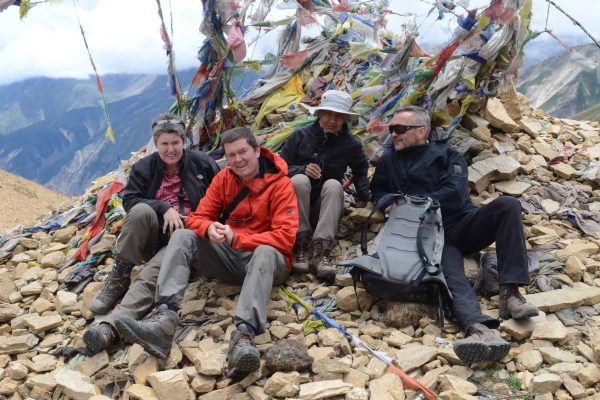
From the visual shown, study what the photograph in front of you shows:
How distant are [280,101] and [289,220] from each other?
171 inches

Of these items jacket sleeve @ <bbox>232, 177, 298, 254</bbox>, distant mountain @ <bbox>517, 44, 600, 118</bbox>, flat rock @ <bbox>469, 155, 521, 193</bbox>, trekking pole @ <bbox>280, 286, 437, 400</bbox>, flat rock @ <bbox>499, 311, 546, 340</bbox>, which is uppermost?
jacket sleeve @ <bbox>232, 177, 298, 254</bbox>

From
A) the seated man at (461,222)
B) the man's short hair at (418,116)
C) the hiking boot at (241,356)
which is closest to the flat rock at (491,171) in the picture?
the seated man at (461,222)

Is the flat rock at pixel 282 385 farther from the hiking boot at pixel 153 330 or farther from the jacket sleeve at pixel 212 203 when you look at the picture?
the jacket sleeve at pixel 212 203

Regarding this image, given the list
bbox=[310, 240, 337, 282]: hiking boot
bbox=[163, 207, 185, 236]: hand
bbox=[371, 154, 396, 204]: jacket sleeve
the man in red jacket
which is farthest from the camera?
bbox=[371, 154, 396, 204]: jacket sleeve

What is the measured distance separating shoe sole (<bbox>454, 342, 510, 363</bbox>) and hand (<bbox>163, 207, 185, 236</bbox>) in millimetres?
2417

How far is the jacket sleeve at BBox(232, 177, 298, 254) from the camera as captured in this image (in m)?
4.19

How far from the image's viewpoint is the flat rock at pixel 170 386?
3.39 metres

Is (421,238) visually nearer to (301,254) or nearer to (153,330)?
(301,254)

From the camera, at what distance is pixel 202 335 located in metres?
4.16

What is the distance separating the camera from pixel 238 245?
4172 mm

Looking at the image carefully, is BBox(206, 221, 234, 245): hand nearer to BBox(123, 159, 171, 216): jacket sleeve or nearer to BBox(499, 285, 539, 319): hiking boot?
BBox(123, 159, 171, 216): jacket sleeve

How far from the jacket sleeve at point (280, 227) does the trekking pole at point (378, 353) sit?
51 cm

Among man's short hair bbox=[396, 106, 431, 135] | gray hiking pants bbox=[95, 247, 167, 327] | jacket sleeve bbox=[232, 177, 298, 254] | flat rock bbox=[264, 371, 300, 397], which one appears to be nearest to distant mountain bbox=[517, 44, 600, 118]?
man's short hair bbox=[396, 106, 431, 135]

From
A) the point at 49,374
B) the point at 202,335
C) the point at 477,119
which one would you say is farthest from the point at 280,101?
the point at 49,374
